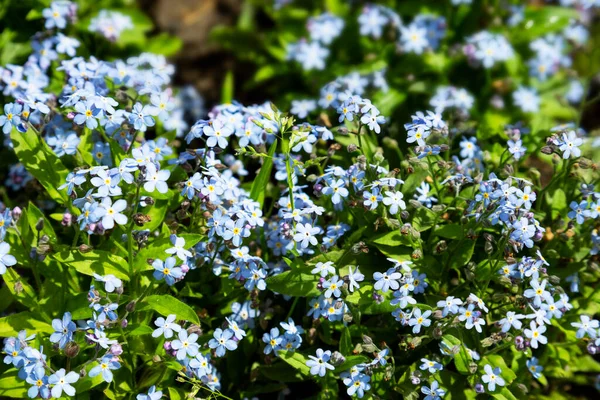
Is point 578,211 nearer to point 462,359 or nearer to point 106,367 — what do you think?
point 462,359

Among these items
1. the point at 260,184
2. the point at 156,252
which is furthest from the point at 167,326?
the point at 260,184

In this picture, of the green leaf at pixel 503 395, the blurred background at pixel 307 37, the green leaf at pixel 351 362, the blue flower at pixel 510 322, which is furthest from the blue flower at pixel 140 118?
the green leaf at pixel 503 395

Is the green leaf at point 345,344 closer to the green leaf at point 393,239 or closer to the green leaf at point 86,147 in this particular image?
the green leaf at point 393,239

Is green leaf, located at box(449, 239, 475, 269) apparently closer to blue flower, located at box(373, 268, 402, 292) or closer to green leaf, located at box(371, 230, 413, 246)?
green leaf, located at box(371, 230, 413, 246)

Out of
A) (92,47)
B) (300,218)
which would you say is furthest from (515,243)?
(92,47)

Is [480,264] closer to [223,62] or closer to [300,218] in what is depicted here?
[300,218]

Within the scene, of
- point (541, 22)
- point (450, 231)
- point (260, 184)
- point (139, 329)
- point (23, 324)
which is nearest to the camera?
point (139, 329)
